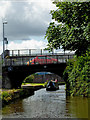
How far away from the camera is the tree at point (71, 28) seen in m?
15.4

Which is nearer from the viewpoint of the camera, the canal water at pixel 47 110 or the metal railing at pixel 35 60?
the canal water at pixel 47 110

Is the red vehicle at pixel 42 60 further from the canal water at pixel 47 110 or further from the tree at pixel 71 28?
the tree at pixel 71 28

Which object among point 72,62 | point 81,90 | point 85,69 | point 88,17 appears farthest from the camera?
point 72,62

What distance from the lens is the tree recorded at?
50.4ft

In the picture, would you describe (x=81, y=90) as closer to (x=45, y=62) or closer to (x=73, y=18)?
(x=73, y=18)

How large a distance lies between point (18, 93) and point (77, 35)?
16.1 m

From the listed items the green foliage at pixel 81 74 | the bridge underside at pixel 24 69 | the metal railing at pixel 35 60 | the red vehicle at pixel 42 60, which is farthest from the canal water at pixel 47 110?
the red vehicle at pixel 42 60

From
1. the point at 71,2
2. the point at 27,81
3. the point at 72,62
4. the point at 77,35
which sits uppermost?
the point at 71,2

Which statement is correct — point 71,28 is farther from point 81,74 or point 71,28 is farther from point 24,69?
point 24,69

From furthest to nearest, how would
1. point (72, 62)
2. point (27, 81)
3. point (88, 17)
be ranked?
point (27, 81) < point (72, 62) < point (88, 17)

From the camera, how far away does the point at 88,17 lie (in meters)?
15.2

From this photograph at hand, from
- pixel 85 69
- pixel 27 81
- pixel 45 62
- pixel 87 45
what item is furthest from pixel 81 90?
pixel 27 81

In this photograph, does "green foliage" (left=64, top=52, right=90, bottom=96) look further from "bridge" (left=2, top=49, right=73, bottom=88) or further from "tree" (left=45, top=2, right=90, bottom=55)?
"bridge" (left=2, top=49, right=73, bottom=88)

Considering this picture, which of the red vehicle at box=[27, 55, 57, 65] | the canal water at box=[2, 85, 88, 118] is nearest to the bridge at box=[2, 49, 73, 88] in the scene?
the red vehicle at box=[27, 55, 57, 65]
